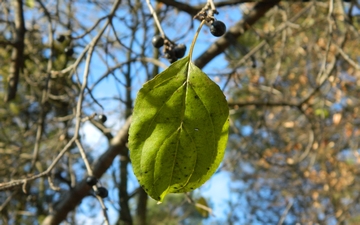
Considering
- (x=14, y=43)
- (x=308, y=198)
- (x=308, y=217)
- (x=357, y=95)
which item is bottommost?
(x=14, y=43)

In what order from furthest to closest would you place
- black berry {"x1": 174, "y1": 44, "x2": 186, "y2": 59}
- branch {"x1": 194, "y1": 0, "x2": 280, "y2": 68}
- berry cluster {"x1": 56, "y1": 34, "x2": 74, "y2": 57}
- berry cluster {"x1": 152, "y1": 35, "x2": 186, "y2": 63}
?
branch {"x1": 194, "y1": 0, "x2": 280, "y2": 68} < berry cluster {"x1": 56, "y1": 34, "x2": 74, "y2": 57} < black berry {"x1": 174, "y1": 44, "x2": 186, "y2": 59} < berry cluster {"x1": 152, "y1": 35, "x2": 186, "y2": 63}

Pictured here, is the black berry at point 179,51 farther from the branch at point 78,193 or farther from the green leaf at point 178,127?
the branch at point 78,193

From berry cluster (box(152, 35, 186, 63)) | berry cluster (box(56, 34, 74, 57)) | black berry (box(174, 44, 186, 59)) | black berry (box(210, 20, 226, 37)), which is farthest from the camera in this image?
berry cluster (box(56, 34, 74, 57))

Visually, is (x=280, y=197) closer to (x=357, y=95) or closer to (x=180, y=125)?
(x=357, y=95)

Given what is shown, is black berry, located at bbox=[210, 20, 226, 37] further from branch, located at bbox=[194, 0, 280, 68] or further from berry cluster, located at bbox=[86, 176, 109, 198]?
branch, located at bbox=[194, 0, 280, 68]

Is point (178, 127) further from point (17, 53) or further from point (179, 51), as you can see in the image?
point (17, 53)

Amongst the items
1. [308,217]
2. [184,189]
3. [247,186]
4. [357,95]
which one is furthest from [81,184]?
[247,186]

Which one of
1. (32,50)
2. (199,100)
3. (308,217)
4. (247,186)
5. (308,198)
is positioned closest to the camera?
(199,100)

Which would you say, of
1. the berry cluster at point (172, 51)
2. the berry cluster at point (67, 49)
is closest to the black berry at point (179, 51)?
the berry cluster at point (172, 51)

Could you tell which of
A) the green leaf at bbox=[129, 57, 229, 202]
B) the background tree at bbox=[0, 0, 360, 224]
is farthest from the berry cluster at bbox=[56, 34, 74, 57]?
the green leaf at bbox=[129, 57, 229, 202]
